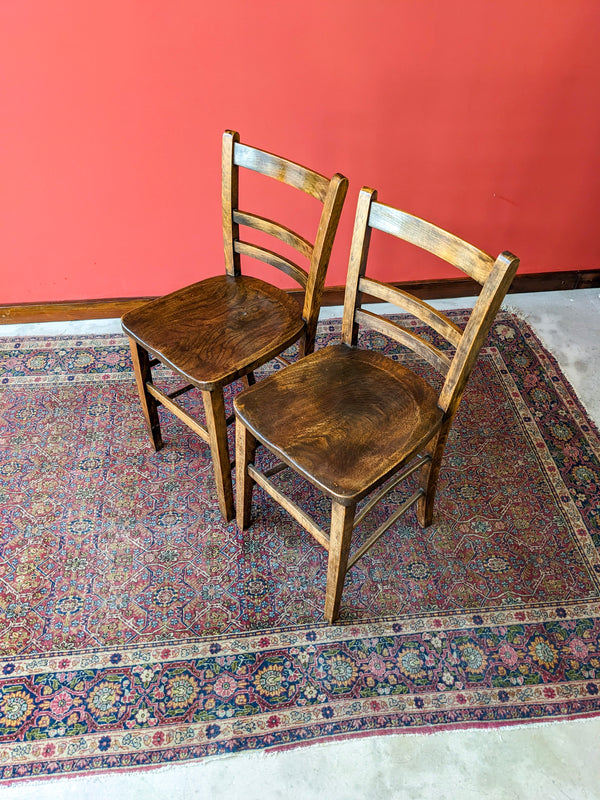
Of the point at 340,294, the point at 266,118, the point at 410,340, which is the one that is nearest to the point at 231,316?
the point at 410,340

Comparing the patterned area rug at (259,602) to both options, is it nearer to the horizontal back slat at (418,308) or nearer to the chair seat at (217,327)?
the chair seat at (217,327)

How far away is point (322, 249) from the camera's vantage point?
5.56 feet

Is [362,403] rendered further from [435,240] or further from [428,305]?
[435,240]

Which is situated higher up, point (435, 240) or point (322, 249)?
point (435, 240)

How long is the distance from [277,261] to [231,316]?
0.24 m

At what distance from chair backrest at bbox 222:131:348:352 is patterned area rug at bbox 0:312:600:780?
681mm

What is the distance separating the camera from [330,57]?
221 cm

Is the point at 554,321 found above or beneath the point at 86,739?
above

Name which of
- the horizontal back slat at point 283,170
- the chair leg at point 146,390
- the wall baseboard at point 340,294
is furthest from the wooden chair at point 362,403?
the wall baseboard at point 340,294

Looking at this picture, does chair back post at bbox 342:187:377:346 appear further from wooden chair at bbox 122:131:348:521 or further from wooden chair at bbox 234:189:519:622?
wooden chair at bbox 122:131:348:521

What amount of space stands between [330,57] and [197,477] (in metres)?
1.65

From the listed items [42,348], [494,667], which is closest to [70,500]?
[42,348]

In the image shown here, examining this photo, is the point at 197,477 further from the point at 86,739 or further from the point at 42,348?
the point at 42,348

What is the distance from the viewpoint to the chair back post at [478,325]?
49.9 inches
